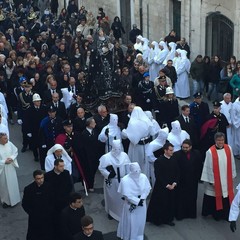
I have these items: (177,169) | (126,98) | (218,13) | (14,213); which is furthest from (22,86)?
(218,13)

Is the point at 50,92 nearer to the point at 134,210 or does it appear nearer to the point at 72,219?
the point at 134,210

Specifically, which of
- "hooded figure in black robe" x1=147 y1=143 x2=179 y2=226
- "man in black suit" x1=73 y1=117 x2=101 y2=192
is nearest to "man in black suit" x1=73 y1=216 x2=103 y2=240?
"hooded figure in black robe" x1=147 y1=143 x2=179 y2=226

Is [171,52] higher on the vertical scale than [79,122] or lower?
higher

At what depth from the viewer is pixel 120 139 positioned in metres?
12.0

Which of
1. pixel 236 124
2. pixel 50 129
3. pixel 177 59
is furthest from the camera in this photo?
pixel 177 59

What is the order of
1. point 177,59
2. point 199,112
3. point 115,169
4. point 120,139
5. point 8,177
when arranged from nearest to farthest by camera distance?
1. point 115,169
2. point 8,177
3. point 120,139
4. point 199,112
5. point 177,59

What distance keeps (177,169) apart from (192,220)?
3.86 feet

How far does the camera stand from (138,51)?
68.4 ft

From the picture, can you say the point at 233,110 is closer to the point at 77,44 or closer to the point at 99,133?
the point at 99,133

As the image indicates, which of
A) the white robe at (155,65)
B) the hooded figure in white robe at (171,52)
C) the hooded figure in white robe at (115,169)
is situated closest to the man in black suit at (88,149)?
the hooded figure in white robe at (115,169)

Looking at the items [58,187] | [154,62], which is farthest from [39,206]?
[154,62]

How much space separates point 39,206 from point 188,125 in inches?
171

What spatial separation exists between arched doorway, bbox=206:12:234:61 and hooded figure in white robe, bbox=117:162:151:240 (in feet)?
37.4

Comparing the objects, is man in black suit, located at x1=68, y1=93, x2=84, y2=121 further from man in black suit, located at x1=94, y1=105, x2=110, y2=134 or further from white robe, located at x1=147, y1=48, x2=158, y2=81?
white robe, located at x1=147, y1=48, x2=158, y2=81
